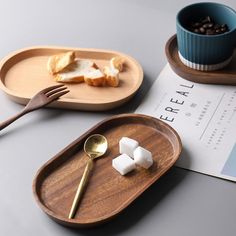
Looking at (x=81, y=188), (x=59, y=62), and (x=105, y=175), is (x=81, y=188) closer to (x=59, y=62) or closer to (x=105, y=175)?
(x=105, y=175)

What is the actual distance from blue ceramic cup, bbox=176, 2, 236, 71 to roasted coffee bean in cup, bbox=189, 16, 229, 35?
1cm

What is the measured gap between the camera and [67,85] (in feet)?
3.68

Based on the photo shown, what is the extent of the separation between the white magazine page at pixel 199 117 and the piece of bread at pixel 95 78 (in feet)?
0.30

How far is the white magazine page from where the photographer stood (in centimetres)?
96

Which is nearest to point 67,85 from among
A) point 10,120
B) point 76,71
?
point 76,71

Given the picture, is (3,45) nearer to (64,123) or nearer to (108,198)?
(64,123)

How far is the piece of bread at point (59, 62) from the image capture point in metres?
1.14

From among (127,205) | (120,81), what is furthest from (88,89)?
(127,205)

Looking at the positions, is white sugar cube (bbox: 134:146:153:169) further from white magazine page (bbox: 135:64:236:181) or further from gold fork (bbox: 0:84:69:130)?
gold fork (bbox: 0:84:69:130)

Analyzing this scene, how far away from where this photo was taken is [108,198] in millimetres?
909

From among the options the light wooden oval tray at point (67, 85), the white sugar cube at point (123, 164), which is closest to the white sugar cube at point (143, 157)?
the white sugar cube at point (123, 164)

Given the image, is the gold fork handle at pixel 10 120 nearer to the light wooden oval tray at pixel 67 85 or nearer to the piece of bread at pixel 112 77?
the light wooden oval tray at pixel 67 85

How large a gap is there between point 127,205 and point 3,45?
21.9 inches

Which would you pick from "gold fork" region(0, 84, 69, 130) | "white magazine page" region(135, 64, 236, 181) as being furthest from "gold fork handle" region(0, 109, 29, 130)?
"white magazine page" region(135, 64, 236, 181)
